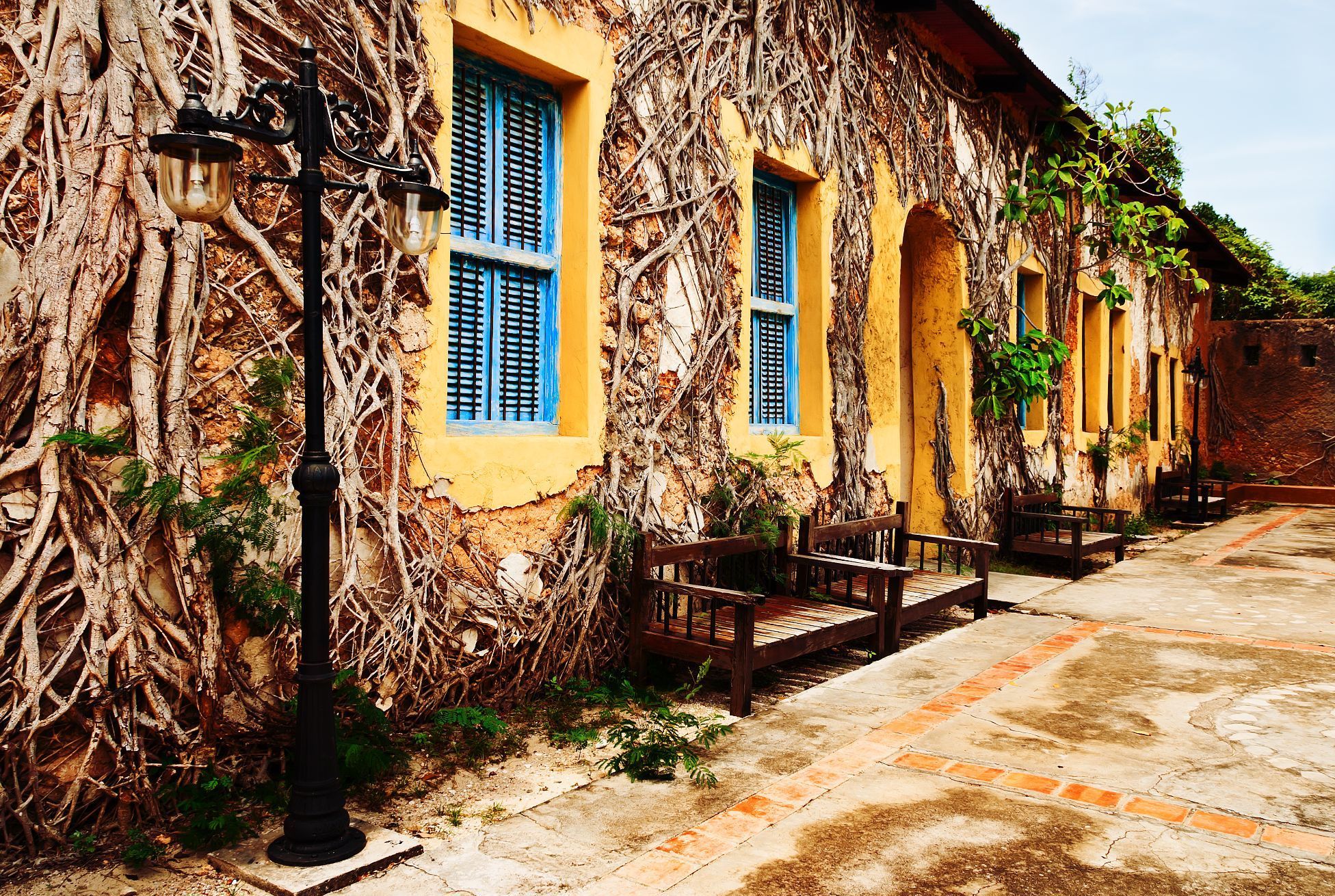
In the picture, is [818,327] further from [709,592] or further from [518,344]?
[709,592]

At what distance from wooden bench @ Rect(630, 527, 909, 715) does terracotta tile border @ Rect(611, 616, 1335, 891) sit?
627 millimetres

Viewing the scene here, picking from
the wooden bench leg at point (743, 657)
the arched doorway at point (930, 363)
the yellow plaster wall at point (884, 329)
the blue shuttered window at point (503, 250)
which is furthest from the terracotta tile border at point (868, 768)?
the arched doorway at point (930, 363)

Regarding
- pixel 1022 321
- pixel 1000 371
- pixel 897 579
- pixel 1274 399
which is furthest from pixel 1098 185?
pixel 1274 399

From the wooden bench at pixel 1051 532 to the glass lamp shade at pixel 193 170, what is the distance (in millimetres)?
7713

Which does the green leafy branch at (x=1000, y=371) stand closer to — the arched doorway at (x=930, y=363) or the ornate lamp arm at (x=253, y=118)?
the arched doorway at (x=930, y=363)

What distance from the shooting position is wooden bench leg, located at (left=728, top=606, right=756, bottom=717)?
4445 millimetres

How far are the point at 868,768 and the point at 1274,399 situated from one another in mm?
18580

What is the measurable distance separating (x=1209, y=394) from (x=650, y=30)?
1769cm

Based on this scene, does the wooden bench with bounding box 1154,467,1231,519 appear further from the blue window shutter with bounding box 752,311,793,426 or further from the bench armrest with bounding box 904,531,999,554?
the blue window shutter with bounding box 752,311,793,426

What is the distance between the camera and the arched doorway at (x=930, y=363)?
9.04 meters

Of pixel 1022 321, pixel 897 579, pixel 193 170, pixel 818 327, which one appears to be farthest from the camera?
pixel 1022 321

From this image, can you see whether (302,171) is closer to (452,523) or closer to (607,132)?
(452,523)

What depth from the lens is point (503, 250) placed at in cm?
471

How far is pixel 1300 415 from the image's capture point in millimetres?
18375
